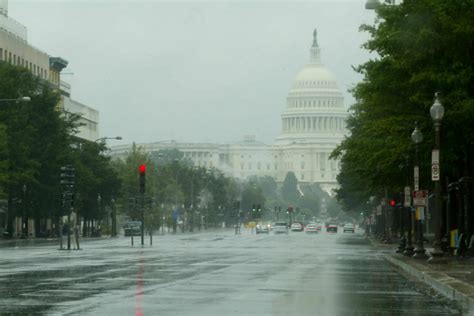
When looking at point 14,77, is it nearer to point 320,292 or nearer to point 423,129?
point 423,129

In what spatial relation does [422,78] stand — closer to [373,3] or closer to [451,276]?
[373,3]

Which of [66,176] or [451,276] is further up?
[66,176]

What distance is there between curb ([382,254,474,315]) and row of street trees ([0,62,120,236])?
185 feet

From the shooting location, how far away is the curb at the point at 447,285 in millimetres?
25875

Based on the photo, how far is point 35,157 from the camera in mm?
110062

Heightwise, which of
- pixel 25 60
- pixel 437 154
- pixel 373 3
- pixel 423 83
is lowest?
pixel 437 154

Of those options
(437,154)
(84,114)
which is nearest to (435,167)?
(437,154)

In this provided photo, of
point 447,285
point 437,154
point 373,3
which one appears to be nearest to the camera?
point 447,285

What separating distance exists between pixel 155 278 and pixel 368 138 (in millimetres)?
30620

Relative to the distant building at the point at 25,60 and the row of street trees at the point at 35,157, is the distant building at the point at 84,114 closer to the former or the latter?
the distant building at the point at 25,60

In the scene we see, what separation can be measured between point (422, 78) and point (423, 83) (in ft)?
2.75

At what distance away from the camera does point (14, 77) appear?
105500mm

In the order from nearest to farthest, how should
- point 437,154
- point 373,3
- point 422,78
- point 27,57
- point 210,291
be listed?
point 210,291 < point 437,154 < point 422,78 < point 373,3 < point 27,57

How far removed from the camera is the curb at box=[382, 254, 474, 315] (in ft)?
84.9
